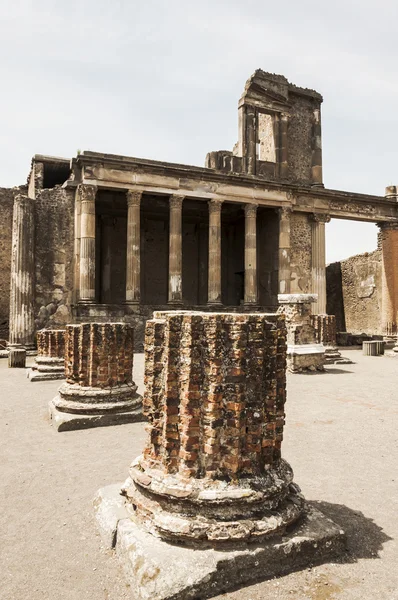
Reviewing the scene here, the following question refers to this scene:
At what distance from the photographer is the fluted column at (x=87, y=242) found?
49.0ft

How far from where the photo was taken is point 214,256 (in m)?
17.1

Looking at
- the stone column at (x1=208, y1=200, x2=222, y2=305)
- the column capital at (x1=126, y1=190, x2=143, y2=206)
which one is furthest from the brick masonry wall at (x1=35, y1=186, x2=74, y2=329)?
the stone column at (x1=208, y1=200, x2=222, y2=305)

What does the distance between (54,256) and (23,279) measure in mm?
1571

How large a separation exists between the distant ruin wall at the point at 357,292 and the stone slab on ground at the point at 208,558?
20599 mm

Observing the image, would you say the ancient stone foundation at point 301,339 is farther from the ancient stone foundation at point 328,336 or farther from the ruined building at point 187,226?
the ruined building at point 187,226

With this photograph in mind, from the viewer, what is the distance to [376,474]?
372 centimetres

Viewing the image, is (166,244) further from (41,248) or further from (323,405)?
(323,405)

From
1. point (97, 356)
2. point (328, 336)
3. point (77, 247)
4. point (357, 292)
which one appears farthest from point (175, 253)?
point (357, 292)

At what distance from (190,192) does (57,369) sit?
31.8ft

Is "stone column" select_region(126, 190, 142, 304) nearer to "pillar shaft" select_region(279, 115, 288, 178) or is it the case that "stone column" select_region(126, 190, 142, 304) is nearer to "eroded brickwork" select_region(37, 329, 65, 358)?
"eroded brickwork" select_region(37, 329, 65, 358)

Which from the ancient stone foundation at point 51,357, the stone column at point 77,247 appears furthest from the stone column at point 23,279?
the ancient stone foundation at point 51,357

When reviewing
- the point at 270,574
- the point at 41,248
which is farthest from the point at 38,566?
the point at 41,248

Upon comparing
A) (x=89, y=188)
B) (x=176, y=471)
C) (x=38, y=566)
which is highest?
(x=89, y=188)

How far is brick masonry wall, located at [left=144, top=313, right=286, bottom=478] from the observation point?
258 centimetres
